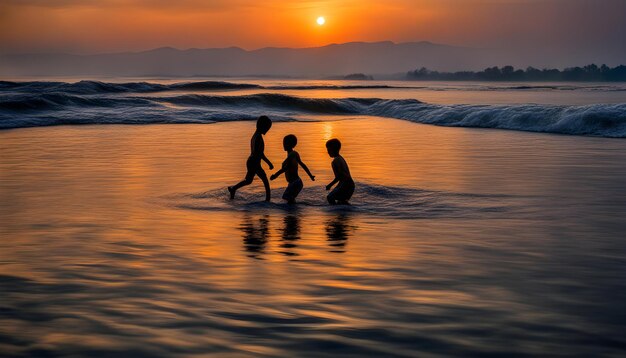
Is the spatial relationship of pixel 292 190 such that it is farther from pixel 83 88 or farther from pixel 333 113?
pixel 83 88

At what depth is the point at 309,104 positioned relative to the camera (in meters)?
45.6

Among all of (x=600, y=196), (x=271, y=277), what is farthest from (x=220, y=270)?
(x=600, y=196)

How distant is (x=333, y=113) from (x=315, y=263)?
116ft

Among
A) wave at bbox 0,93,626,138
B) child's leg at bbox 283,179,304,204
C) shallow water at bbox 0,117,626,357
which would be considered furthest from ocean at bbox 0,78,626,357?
wave at bbox 0,93,626,138

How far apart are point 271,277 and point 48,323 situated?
1957 mm

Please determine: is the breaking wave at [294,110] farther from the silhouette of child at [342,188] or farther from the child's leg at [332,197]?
the child's leg at [332,197]

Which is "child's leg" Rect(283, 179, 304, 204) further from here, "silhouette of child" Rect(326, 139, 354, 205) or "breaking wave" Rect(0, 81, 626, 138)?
"breaking wave" Rect(0, 81, 626, 138)

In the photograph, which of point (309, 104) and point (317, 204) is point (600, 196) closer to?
point (317, 204)

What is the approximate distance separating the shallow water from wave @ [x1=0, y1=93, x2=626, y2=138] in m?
11.5

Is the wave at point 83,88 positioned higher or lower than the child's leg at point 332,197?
higher

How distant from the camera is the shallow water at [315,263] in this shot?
5168 millimetres

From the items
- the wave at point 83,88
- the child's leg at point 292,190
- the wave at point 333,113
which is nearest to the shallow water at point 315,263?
the child's leg at point 292,190

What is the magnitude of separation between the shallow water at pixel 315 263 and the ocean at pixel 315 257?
2 cm

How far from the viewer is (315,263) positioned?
735 cm
